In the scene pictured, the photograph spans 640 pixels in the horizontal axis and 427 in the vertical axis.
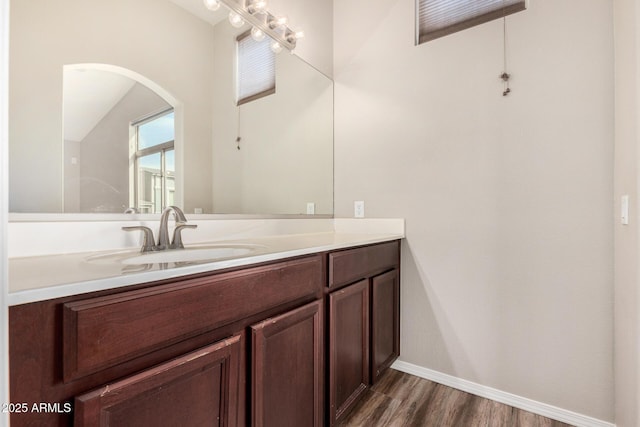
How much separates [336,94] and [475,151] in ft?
3.49

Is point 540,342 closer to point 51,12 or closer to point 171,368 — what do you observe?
point 171,368

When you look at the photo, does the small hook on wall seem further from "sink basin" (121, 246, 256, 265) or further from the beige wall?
"sink basin" (121, 246, 256, 265)

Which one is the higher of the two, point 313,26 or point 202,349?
point 313,26

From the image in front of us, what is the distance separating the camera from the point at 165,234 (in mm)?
1171

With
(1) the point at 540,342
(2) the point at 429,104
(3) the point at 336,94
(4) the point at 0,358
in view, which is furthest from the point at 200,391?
(3) the point at 336,94

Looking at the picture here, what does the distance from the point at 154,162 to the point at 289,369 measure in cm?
99

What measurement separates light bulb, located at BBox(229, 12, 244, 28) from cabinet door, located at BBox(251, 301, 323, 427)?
56.6 inches

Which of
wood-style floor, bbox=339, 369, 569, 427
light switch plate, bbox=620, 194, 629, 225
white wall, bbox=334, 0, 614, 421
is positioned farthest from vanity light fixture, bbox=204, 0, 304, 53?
wood-style floor, bbox=339, 369, 569, 427

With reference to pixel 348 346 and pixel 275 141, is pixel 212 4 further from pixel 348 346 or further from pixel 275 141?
pixel 348 346

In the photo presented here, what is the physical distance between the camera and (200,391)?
0.75 metres

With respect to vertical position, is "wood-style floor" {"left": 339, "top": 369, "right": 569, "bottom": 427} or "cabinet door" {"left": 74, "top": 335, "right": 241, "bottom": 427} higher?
"cabinet door" {"left": 74, "top": 335, "right": 241, "bottom": 427}

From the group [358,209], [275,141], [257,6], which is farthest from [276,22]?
[358,209]

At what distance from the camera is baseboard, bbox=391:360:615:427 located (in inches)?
56.2

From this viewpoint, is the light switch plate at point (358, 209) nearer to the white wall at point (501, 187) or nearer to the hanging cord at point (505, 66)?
the white wall at point (501, 187)
